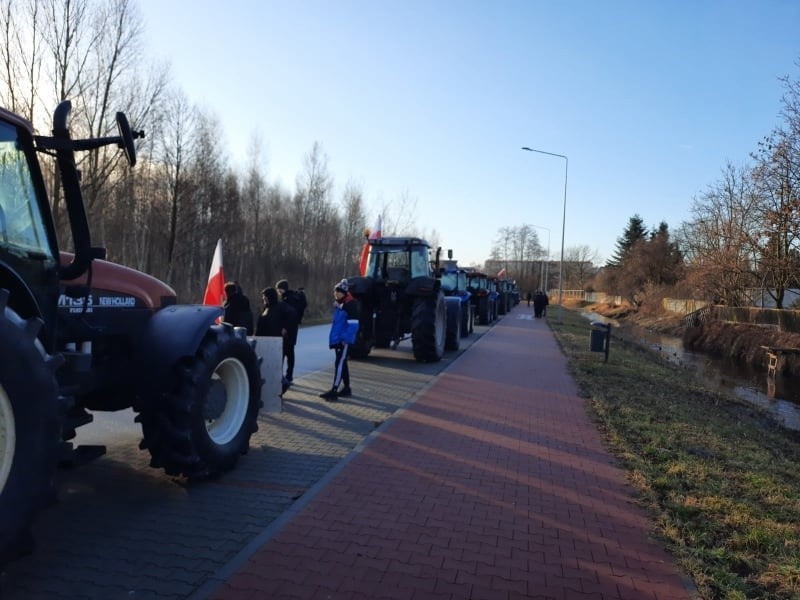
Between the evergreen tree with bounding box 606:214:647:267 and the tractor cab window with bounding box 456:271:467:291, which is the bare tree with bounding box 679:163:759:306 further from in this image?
the evergreen tree with bounding box 606:214:647:267

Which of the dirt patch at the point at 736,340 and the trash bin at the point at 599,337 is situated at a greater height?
the trash bin at the point at 599,337

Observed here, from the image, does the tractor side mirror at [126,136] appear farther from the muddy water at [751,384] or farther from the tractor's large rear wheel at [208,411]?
the muddy water at [751,384]

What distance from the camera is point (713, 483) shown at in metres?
6.20

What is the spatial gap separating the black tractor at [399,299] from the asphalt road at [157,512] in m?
5.06

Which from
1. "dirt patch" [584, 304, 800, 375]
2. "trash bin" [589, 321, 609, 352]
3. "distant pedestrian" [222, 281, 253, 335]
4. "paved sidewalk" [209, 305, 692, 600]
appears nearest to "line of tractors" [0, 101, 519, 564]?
"paved sidewalk" [209, 305, 692, 600]

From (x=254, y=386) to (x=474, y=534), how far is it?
Result: 2.57m

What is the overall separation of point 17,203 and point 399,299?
9.88 meters

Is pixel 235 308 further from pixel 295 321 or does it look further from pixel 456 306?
pixel 456 306

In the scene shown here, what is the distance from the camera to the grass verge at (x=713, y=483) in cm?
426

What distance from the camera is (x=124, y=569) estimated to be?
3719mm

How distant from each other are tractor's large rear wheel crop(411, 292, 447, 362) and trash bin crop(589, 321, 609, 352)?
16.7 feet

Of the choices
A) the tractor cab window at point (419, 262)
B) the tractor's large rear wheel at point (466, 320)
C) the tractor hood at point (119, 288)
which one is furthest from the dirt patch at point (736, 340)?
the tractor hood at point (119, 288)

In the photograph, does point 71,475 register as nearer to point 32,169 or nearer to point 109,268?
point 109,268

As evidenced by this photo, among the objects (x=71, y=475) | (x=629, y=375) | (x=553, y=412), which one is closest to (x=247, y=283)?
(x=629, y=375)
